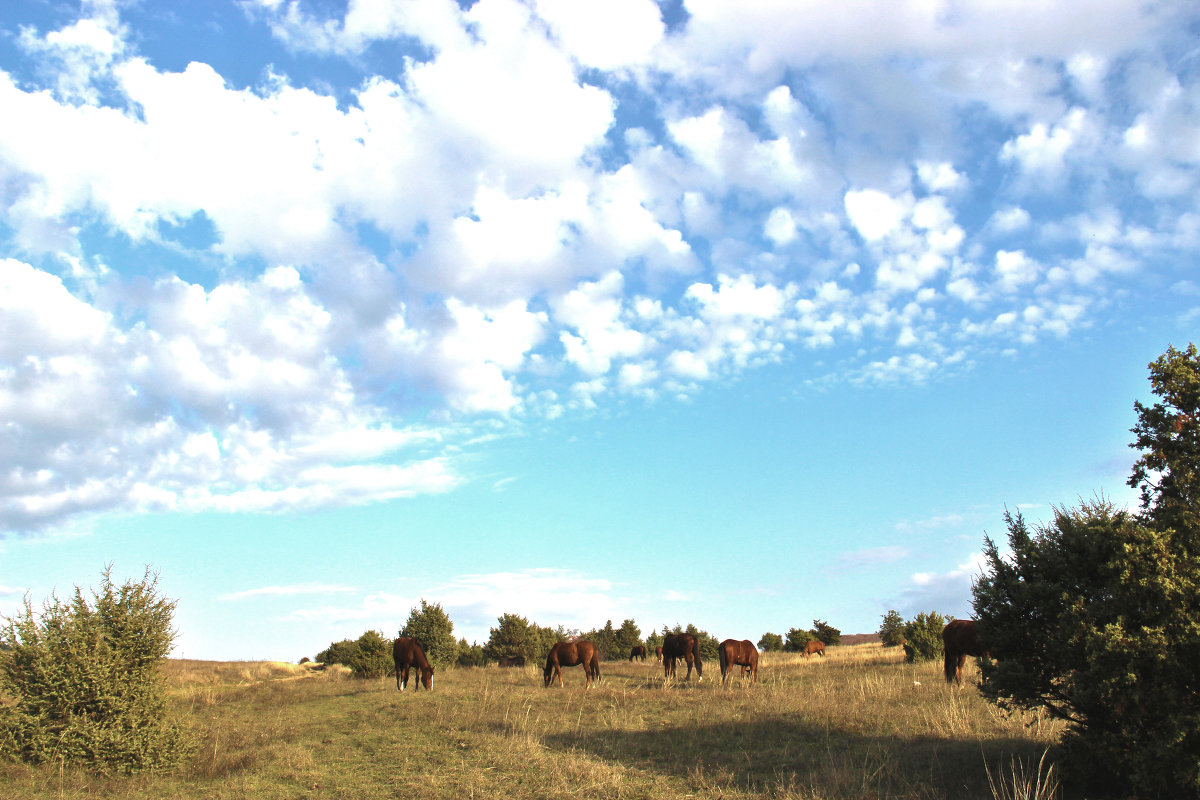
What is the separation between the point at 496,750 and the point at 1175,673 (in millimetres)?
11208

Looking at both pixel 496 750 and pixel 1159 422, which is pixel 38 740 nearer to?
pixel 496 750

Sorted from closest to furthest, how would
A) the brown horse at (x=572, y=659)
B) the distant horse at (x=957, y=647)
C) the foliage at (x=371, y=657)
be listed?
the distant horse at (x=957, y=647), the brown horse at (x=572, y=659), the foliage at (x=371, y=657)

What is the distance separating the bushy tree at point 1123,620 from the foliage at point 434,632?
1279 inches

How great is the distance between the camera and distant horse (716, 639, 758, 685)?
22.3 m

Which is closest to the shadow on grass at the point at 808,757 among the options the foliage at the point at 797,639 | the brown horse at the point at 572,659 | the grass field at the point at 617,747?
the grass field at the point at 617,747

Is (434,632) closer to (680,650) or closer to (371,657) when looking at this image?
(371,657)

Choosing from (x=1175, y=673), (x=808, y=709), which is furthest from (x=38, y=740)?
(x=1175, y=673)

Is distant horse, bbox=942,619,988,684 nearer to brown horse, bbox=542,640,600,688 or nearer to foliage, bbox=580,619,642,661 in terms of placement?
brown horse, bbox=542,640,600,688

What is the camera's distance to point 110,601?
14.7m

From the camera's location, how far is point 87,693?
1371 cm

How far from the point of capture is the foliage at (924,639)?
2744 cm

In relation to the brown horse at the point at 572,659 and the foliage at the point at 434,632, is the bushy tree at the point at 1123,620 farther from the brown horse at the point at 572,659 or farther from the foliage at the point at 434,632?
the foliage at the point at 434,632

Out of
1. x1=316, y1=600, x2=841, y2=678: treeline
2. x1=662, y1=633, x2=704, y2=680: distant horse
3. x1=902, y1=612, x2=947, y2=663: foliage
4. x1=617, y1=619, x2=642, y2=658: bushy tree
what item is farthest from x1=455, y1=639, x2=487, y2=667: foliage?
x1=902, y1=612, x2=947, y2=663: foliage

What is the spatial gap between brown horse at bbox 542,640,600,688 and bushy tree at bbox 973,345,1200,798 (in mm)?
17516
